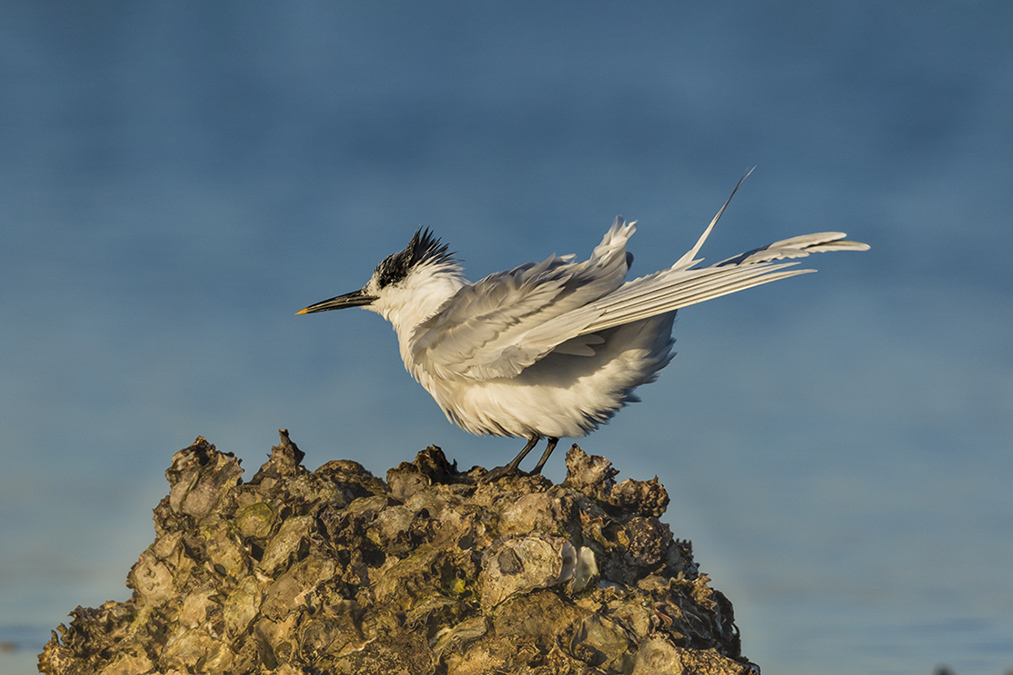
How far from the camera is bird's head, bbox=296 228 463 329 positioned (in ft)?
40.8

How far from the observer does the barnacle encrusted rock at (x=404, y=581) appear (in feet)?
28.7

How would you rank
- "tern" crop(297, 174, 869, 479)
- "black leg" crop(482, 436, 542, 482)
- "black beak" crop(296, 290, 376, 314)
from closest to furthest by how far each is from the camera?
"tern" crop(297, 174, 869, 479) → "black leg" crop(482, 436, 542, 482) → "black beak" crop(296, 290, 376, 314)

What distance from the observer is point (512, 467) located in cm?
1166

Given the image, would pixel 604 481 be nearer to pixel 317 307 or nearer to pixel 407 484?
Result: pixel 407 484

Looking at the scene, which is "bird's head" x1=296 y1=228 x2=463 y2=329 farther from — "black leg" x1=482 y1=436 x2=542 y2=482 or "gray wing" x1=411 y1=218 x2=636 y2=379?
"black leg" x1=482 y1=436 x2=542 y2=482

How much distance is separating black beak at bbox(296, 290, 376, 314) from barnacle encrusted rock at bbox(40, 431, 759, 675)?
9.51ft

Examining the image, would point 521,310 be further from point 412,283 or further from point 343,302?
point 343,302

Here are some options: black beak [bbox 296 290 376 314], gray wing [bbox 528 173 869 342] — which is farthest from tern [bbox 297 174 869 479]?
black beak [bbox 296 290 376 314]

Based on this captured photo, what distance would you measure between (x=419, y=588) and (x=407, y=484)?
202 cm

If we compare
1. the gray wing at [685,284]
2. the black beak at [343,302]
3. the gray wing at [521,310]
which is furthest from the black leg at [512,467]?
the black beak at [343,302]

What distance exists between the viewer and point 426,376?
38.7 feet

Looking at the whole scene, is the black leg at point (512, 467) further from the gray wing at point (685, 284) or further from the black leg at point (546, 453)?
the gray wing at point (685, 284)

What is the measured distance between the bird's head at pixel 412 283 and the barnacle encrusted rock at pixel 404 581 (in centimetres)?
228

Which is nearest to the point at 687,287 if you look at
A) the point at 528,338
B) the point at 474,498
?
the point at 528,338
